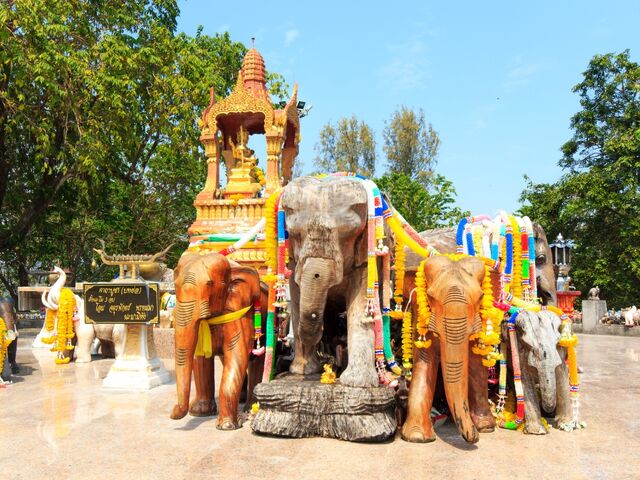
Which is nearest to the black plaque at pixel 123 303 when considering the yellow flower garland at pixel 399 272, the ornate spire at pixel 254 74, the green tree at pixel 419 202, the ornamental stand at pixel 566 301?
the yellow flower garland at pixel 399 272

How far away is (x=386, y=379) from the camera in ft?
17.5

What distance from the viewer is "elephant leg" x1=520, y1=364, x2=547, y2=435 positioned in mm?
5230

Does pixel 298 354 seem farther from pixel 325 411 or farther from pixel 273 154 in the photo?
pixel 273 154

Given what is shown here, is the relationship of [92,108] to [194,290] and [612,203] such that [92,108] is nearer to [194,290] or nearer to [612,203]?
[194,290]

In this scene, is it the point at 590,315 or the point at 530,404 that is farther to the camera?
the point at 590,315

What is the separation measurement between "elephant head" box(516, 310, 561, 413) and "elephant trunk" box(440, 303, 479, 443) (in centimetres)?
106

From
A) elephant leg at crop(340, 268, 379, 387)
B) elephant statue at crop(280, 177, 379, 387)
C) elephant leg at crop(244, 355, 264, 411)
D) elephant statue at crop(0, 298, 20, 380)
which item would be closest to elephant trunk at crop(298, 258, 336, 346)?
elephant statue at crop(280, 177, 379, 387)

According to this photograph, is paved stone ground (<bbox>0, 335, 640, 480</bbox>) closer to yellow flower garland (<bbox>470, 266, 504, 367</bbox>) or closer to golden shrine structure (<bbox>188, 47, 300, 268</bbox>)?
yellow flower garland (<bbox>470, 266, 504, 367</bbox>)

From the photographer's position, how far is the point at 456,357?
4605mm

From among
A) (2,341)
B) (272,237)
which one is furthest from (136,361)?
(272,237)

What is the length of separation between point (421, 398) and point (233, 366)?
1836 millimetres

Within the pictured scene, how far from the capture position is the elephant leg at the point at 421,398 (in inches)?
195

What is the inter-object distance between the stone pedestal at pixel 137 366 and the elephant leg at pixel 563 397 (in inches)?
206

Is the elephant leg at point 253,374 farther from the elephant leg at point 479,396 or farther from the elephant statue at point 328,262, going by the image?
the elephant leg at point 479,396
